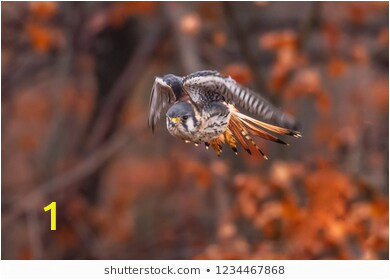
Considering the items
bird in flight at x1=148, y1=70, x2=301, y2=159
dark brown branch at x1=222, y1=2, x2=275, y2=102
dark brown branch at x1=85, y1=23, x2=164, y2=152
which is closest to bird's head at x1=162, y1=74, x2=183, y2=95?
bird in flight at x1=148, y1=70, x2=301, y2=159

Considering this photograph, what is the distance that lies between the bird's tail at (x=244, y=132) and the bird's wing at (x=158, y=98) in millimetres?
130

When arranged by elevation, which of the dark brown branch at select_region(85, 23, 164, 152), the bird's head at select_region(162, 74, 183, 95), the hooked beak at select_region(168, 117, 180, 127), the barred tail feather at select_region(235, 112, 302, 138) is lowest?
the barred tail feather at select_region(235, 112, 302, 138)

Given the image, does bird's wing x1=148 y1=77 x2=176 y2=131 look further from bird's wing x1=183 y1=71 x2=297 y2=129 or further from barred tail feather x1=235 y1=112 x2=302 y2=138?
barred tail feather x1=235 y1=112 x2=302 y2=138

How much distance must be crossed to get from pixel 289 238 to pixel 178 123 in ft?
14.1

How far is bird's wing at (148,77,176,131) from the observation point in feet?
4.34

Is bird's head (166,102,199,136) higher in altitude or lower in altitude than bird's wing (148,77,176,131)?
lower

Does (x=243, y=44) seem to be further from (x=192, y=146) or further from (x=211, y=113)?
(x=211, y=113)

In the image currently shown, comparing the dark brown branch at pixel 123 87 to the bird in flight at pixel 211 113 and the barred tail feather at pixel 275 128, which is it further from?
the barred tail feather at pixel 275 128

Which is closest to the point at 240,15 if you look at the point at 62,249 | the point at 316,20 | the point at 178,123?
the point at 316,20

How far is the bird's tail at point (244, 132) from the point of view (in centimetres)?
115

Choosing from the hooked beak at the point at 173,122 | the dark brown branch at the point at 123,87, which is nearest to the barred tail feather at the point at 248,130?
the hooked beak at the point at 173,122

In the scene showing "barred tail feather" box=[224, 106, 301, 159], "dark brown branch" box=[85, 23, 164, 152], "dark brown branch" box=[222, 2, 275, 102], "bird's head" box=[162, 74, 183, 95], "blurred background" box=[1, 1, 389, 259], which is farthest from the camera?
"dark brown branch" box=[85, 23, 164, 152]

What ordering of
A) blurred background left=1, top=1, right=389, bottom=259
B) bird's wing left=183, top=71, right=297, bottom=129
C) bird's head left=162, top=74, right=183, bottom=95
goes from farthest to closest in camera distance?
blurred background left=1, top=1, right=389, bottom=259
bird's head left=162, top=74, right=183, bottom=95
bird's wing left=183, top=71, right=297, bottom=129

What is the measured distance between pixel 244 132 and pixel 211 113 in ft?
0.23
